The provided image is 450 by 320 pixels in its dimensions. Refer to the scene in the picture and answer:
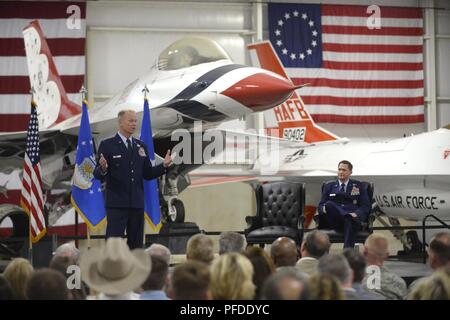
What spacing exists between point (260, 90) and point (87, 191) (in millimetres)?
2262

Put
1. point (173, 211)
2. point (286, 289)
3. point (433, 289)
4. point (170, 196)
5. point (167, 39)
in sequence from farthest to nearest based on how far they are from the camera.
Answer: point (167, 39)
point (170, 196)
point (173, 211)
point (433, 289)
point (286, 289)

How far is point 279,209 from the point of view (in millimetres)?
9500

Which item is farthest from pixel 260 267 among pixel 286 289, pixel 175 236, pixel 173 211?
pixel 173 211

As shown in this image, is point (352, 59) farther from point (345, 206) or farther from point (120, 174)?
point (120, 174)

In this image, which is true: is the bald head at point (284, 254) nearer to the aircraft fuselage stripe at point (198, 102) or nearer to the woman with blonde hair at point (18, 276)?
the woman with blonde hair at point (18, 276)

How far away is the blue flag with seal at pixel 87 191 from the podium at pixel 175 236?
1.12 m

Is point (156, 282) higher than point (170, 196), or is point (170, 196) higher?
point (170, 196)

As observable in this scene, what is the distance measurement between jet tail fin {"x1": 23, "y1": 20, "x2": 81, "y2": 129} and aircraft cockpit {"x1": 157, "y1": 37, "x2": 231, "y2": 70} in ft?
11.9

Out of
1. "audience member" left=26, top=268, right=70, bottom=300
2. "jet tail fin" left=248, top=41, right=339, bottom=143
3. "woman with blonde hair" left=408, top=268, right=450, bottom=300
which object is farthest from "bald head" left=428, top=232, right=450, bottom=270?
"jet tail fin" left=248, top=41, right=339, bottom=143

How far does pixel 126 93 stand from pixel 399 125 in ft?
31.8

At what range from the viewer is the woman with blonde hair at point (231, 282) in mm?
Result: 3633
